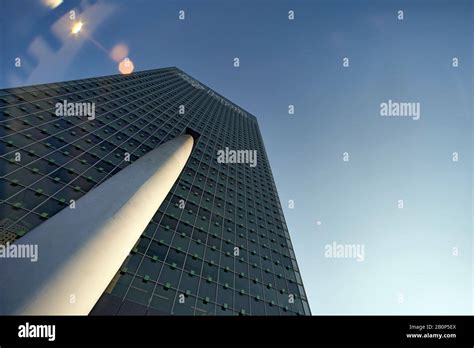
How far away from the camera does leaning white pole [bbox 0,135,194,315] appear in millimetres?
7320

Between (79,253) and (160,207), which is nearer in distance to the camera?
(79,253)

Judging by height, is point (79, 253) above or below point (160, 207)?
below

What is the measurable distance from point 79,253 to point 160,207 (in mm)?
14792

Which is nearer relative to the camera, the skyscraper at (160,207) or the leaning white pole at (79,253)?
the leaning white pole at (79,253)

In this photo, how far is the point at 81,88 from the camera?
123ft

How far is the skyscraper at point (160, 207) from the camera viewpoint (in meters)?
16.5

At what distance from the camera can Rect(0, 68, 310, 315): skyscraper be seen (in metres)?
16.5

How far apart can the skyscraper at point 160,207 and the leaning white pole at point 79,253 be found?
1.04 metres

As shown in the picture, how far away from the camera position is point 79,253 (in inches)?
348

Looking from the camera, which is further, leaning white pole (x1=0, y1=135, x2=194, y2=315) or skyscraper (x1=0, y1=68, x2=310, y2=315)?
skyscraper (x1=0, y1=68, x2=310, y2=315)

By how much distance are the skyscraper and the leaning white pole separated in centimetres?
104
